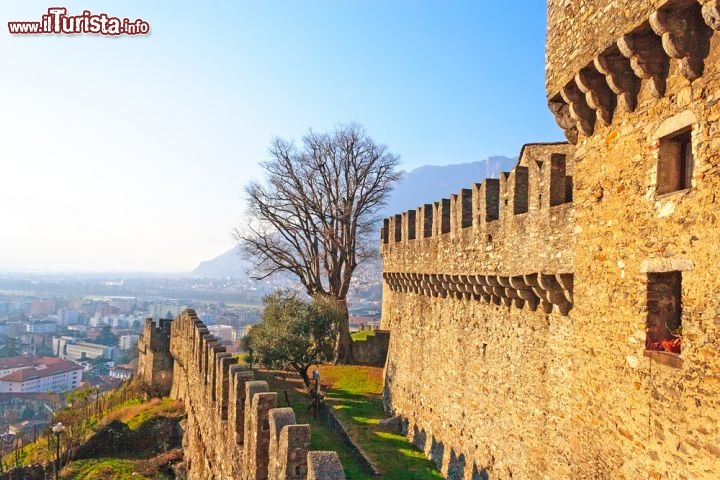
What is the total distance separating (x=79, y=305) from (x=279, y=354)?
618ft

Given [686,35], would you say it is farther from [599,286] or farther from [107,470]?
[107,470]

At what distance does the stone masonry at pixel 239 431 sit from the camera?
17.7ft

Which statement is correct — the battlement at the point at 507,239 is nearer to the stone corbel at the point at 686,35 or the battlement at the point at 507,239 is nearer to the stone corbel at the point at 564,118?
the stone corbel at the point at 564,118

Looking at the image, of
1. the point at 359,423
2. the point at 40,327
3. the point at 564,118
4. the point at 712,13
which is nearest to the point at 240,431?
the point at 564,118

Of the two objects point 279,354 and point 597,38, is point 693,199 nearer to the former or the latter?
point 597,38

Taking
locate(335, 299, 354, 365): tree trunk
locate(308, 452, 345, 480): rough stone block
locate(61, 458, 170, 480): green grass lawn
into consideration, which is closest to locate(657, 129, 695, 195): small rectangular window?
locate(308, 452, 345, 480): rough stone block

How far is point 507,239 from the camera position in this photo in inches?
388

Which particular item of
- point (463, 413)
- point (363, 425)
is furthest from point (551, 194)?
point (363, 425)

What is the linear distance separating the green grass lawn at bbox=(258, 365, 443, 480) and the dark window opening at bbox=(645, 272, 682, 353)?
29.1ft

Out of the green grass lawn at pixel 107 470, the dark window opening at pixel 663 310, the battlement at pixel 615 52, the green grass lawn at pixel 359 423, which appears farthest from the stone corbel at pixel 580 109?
the green grass lawn at pixel 107 470

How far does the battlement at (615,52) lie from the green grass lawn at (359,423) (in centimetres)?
939

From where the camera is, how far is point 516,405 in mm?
10016

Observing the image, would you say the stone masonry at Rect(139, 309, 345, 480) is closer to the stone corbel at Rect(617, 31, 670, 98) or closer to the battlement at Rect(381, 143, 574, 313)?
the battlement at Rect(381, 143, 574, 313)

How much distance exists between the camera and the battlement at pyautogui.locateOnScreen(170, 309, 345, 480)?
17.7ft
